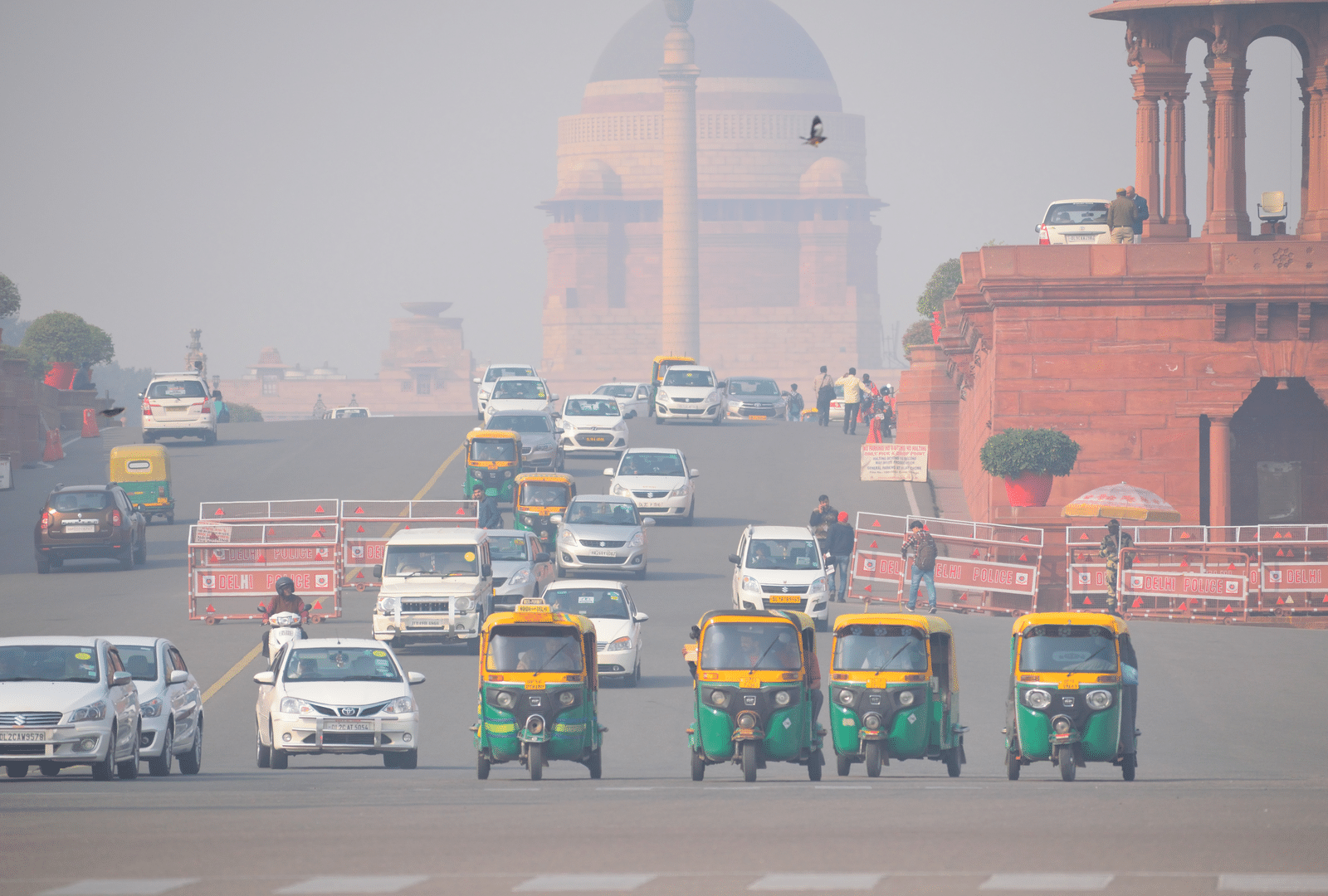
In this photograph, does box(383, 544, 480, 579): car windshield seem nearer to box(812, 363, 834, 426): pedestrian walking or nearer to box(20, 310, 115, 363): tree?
box(812, 363, 834, 426): pedestrian walking

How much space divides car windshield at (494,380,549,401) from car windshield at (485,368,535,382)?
7597mm

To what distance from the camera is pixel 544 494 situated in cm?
3675

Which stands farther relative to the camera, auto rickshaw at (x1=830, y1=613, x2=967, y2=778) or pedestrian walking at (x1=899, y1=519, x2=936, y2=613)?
pedestrian walking at (x1=899, y1=519, x2=936, y2=613)

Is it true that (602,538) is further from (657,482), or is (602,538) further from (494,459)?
(494,459)

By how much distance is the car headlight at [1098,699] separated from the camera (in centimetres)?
1709

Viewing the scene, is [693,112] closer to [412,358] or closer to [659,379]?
[412,358]

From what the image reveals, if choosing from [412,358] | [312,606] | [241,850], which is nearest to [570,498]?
[312,606]

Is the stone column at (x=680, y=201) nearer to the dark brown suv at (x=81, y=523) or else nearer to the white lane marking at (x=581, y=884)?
the dark brown suv at (x=81, y=523)

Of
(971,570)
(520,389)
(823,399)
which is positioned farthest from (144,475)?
(823,399)

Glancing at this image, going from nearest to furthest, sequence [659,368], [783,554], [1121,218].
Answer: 1. [783,554]
2. [1121,218]
3. [659,368]

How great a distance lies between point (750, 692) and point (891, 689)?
59.9 inches

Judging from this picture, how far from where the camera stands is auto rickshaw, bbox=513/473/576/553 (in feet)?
119

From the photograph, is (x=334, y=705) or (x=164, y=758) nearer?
(x=164, y=758)

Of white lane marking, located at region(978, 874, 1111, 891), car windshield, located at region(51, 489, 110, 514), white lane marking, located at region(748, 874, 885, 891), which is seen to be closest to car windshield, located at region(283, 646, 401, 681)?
white lane marking, located at region(748, 874, 885, 891)
